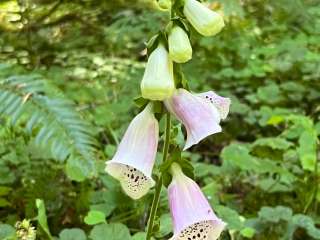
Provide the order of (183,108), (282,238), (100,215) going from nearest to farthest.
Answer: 1. (183,108)
2. (100,215)
3. (282,238)

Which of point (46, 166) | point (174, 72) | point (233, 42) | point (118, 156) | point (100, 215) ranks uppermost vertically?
point (174, 72)

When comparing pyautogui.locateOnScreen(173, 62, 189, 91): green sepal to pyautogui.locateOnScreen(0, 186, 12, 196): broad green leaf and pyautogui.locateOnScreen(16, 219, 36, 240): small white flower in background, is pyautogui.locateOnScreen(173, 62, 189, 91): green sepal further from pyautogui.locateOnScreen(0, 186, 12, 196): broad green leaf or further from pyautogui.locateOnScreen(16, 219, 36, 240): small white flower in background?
pyautogui.locateOnScreen(0, 186, 12, 196): broad green leaf

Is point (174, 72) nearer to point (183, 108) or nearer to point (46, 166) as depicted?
point (183, 108)

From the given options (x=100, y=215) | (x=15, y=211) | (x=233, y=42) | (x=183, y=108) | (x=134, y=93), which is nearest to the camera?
(x=183, y=108)

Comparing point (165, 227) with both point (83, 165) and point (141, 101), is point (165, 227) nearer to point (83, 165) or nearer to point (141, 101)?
point (83, 165)

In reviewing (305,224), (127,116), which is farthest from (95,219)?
(127,116)

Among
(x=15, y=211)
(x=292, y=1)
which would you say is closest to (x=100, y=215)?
(x=15, y=211)

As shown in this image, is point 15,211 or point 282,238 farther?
point 15,211
